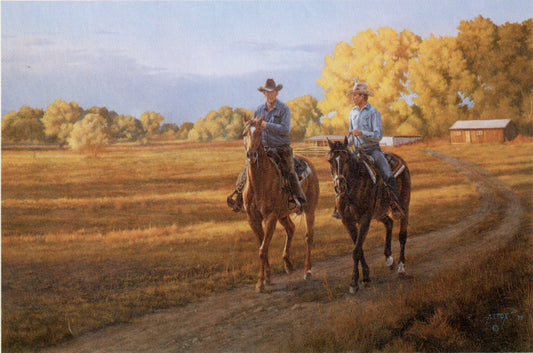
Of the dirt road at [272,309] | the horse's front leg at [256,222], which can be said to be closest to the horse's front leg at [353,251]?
the dirt road at [272,309]

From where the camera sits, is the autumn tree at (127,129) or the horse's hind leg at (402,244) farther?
the autumn tree at (127,129)

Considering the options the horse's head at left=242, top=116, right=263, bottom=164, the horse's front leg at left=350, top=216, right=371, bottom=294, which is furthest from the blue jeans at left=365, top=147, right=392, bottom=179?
the horse's head at left=242, top=116, right=263, bottom=164

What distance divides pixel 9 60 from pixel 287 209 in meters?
4.85

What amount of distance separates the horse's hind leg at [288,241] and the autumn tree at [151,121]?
267 centimetres

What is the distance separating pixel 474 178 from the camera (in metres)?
7.40

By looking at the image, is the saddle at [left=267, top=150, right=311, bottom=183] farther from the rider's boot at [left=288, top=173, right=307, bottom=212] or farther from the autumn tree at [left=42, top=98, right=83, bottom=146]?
the autumn tree at [left=42, top=98, right=83, bottom=146]

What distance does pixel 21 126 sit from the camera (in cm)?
679

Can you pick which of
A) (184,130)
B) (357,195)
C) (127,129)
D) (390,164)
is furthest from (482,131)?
(127,129)

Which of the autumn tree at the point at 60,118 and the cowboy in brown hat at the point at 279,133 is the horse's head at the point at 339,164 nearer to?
the cowboy in brown hat at the point at 279,133

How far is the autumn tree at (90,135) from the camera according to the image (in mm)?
7129

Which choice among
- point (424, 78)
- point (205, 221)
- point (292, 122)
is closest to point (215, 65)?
point (292, 122)

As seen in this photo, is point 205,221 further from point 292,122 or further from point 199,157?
point 292,122
